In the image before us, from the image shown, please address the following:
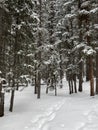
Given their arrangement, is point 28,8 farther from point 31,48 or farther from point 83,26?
point 83,26

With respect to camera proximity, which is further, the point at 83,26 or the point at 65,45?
the point at 65,45

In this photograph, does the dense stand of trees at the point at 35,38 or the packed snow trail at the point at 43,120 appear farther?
the dense stand of trees at the point at 35,38

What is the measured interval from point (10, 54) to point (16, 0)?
3.85 metres

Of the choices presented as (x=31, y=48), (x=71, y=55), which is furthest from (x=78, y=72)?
(x=31, y=48)

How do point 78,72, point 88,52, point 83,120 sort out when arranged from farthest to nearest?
point 78,72 → point 88,52 → point 83,120

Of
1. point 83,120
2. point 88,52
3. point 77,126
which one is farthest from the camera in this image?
point 88,52

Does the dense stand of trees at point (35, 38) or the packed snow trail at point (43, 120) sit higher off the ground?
the dense stand of trees at point (35, 38)

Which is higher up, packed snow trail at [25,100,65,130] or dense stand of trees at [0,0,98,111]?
dense stand of trees at [0,0,98,111]

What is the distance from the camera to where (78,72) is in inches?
1100

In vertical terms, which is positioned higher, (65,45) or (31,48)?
(65,45)

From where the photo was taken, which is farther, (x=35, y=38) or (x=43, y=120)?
(x=35, y=38)

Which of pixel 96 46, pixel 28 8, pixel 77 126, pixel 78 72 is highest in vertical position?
pixel 28 8

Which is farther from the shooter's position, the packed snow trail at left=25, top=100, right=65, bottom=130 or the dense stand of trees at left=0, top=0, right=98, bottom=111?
the dense stand of trees at left=0, top=0, right=98, bottom=111

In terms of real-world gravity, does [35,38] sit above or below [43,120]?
above
